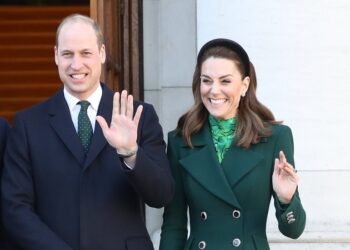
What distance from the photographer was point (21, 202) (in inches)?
172

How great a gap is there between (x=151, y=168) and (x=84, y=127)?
458 millimetres

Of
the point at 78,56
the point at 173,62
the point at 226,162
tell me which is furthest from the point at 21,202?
the point at 173,62

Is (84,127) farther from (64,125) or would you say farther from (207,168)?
(207,168)

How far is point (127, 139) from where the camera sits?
4.15 m

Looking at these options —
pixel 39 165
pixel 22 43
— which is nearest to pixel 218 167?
pixel 39 165

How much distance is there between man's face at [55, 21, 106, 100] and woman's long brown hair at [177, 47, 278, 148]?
45 cm

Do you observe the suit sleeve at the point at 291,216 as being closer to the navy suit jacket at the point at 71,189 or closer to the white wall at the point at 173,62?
the navy suit jacket at the point at 71,189

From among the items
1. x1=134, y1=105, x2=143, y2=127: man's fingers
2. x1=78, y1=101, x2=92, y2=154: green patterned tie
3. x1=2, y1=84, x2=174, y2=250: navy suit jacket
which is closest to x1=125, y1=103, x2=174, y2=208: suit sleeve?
x1=2, y1=84, x2=174, y2=250: navy suit jacket

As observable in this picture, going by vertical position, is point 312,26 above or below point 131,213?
above

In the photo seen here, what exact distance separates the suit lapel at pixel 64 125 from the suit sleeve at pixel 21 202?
15cm

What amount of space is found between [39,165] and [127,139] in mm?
517

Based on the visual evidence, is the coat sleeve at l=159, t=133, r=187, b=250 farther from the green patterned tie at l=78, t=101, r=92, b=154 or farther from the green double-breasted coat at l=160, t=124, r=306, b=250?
the green patterned tie at l=78, t=101, r=92, b=154

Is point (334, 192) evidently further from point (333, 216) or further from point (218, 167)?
point (218, 167)

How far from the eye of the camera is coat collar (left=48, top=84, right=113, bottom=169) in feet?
14.6
